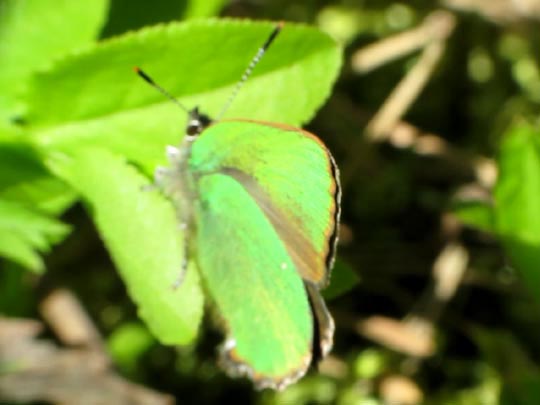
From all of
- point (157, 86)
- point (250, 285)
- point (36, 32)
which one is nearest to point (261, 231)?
point (250, 285)

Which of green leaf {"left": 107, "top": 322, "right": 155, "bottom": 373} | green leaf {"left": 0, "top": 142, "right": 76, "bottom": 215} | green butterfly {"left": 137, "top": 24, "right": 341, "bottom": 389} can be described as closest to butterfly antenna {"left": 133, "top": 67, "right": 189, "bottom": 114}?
green butterfly {"left": 137, "top": 24, "right": 341, "bottom": 389}

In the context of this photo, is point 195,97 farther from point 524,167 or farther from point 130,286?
point 524,167

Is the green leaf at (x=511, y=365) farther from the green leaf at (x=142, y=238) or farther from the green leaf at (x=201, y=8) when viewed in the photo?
the green leaf at (x=201, y=8)

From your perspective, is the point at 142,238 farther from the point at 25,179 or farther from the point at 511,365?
the point at 511,365

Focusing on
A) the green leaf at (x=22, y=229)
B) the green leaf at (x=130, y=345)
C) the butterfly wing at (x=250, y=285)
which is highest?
the green leaf at (x=22, y=229)

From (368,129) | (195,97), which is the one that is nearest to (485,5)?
(368,129)

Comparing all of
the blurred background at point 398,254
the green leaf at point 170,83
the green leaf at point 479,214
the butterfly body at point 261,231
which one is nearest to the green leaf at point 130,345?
the blurred background at point 398,254
